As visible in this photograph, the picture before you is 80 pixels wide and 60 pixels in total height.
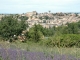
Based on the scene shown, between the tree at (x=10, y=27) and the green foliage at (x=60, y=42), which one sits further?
the tree at (x=10, y=27)

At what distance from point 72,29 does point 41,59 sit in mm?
42441

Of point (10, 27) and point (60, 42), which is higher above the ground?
point (60, 42)

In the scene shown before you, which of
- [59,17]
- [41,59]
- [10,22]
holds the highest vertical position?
[41,59]

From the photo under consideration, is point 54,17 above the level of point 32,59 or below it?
below

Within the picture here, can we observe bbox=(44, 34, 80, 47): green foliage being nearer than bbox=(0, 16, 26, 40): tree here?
Yes

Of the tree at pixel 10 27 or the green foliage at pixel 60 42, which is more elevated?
the green foliage at pixel 60 42

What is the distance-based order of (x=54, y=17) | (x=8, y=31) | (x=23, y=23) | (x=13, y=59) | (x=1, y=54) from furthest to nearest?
(x=54, y=17)
(x=23, y=23)
(x=8, y=31)
(x=1, y=54)
(x=13, y=59)

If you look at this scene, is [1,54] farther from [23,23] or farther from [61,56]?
[23,23]

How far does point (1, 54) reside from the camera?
4598 millimetres

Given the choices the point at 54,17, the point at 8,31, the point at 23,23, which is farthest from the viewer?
the point at 54,17

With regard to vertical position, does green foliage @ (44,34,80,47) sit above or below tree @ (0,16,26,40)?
above

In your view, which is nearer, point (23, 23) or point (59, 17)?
point (23, 23)

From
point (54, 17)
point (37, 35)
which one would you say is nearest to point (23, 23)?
point (37, 35)

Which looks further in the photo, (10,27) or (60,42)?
(10,27)
